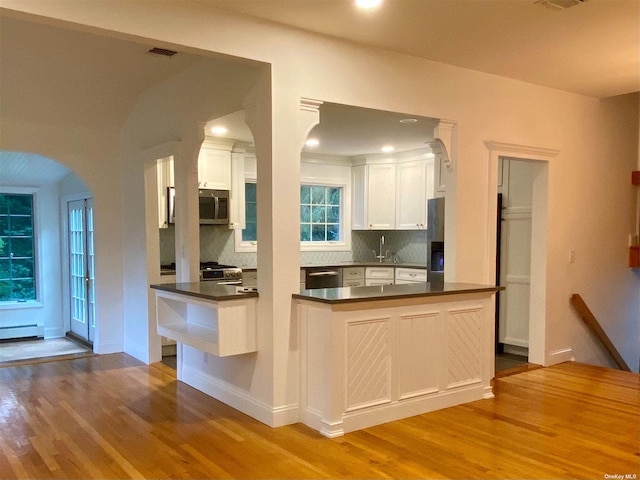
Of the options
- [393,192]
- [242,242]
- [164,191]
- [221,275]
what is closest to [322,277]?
[242,242]

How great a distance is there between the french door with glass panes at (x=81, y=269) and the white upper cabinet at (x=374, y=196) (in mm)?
3737

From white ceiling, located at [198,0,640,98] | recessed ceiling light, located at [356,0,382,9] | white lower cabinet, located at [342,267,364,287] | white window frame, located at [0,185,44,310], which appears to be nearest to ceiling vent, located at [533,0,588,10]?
white ceiling, located at [198,0,640,98]

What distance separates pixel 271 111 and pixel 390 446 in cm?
229

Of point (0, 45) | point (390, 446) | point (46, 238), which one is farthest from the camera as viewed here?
point (46, 238)

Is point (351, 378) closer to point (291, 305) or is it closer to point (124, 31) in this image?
point (291, 305)

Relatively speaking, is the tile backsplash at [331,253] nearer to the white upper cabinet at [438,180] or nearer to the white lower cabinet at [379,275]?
the white lower cabinet at [379,275]

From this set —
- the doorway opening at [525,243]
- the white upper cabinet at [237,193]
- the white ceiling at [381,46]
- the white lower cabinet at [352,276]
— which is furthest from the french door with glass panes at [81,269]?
the doorway opening at [525,243]

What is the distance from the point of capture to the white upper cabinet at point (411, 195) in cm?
734

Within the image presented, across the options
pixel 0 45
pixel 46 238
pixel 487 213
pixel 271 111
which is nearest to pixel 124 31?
pixel 271 111

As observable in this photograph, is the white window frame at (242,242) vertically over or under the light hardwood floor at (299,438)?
over

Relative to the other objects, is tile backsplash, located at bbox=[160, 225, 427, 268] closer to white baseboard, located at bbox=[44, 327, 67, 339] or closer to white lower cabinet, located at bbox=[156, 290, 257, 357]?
white lower cabinet, located at bbox=[156, 290, 257, 357]

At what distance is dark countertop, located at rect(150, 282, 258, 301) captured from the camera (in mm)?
3691

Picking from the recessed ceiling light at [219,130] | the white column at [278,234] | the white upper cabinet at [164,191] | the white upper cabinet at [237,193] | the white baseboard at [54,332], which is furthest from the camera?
the white baseboard at [54,332]

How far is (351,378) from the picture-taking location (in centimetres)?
→ 353
